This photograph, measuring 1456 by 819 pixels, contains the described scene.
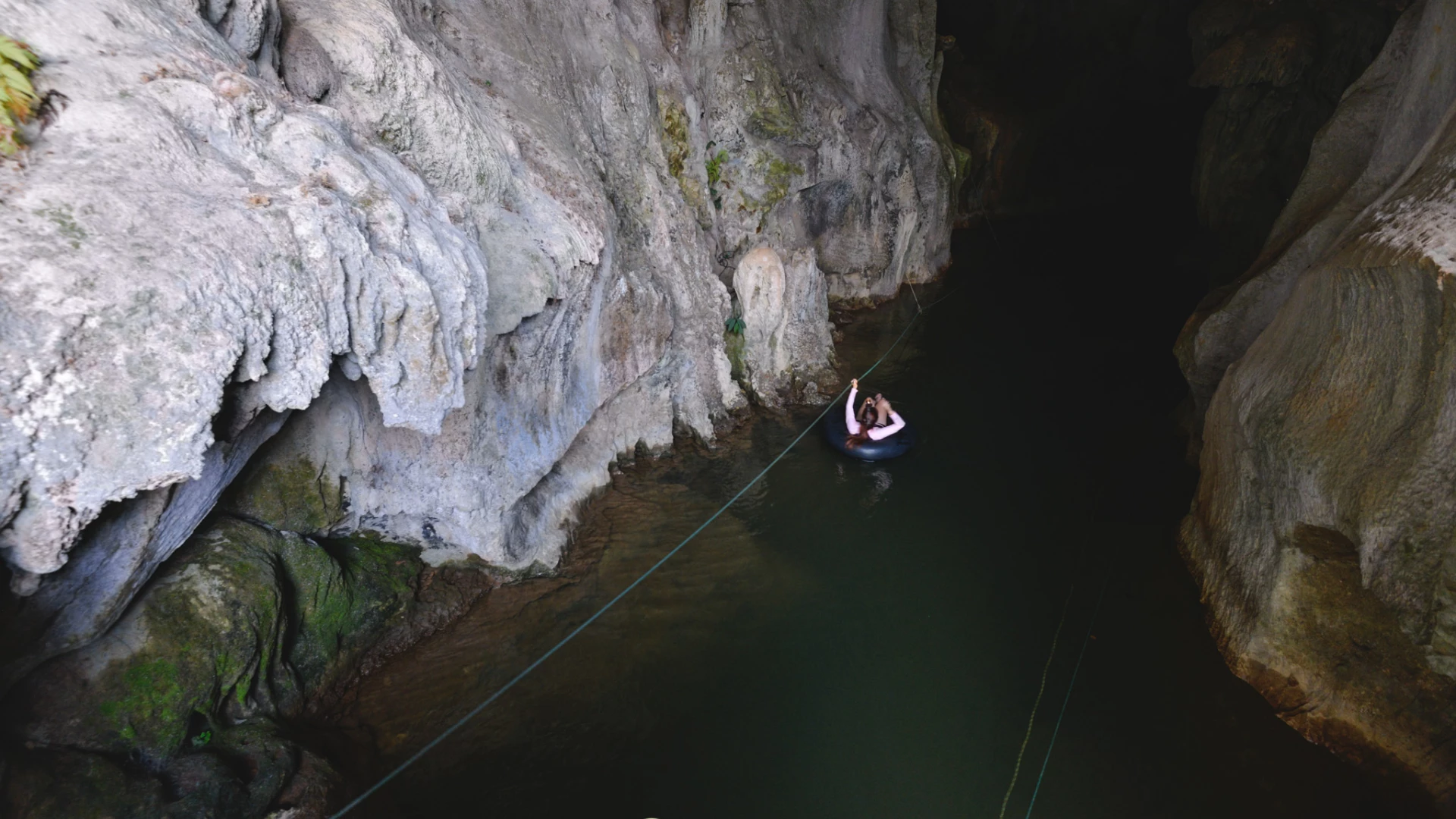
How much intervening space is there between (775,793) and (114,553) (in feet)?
14.4

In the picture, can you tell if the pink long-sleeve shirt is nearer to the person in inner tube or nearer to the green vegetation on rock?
the person in inner tube

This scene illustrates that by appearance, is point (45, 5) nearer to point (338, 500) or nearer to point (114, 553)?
point (114, 553)

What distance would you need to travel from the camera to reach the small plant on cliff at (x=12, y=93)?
3320 mm

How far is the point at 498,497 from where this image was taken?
700cm

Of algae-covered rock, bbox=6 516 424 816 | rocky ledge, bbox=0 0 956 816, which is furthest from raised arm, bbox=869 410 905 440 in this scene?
algae-covered rock, bbox=6 516 424 816

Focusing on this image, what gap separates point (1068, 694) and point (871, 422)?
4.79m

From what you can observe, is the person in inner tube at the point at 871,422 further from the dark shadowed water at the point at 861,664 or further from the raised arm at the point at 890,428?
the dark shadowed water at the point at 861,664

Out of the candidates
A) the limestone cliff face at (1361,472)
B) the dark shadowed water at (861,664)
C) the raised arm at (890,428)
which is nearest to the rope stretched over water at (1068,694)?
the dark shadowed water at (861,664)

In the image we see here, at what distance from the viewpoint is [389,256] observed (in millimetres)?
4660

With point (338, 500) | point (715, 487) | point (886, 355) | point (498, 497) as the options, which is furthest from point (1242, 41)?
point (338, 500)

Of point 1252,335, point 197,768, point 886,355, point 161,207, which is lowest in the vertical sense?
point 197,768

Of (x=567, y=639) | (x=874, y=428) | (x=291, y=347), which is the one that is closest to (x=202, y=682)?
(x=291, y=347)

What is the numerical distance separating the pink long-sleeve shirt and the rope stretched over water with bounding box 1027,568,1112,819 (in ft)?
10.5

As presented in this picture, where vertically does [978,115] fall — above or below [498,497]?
above
